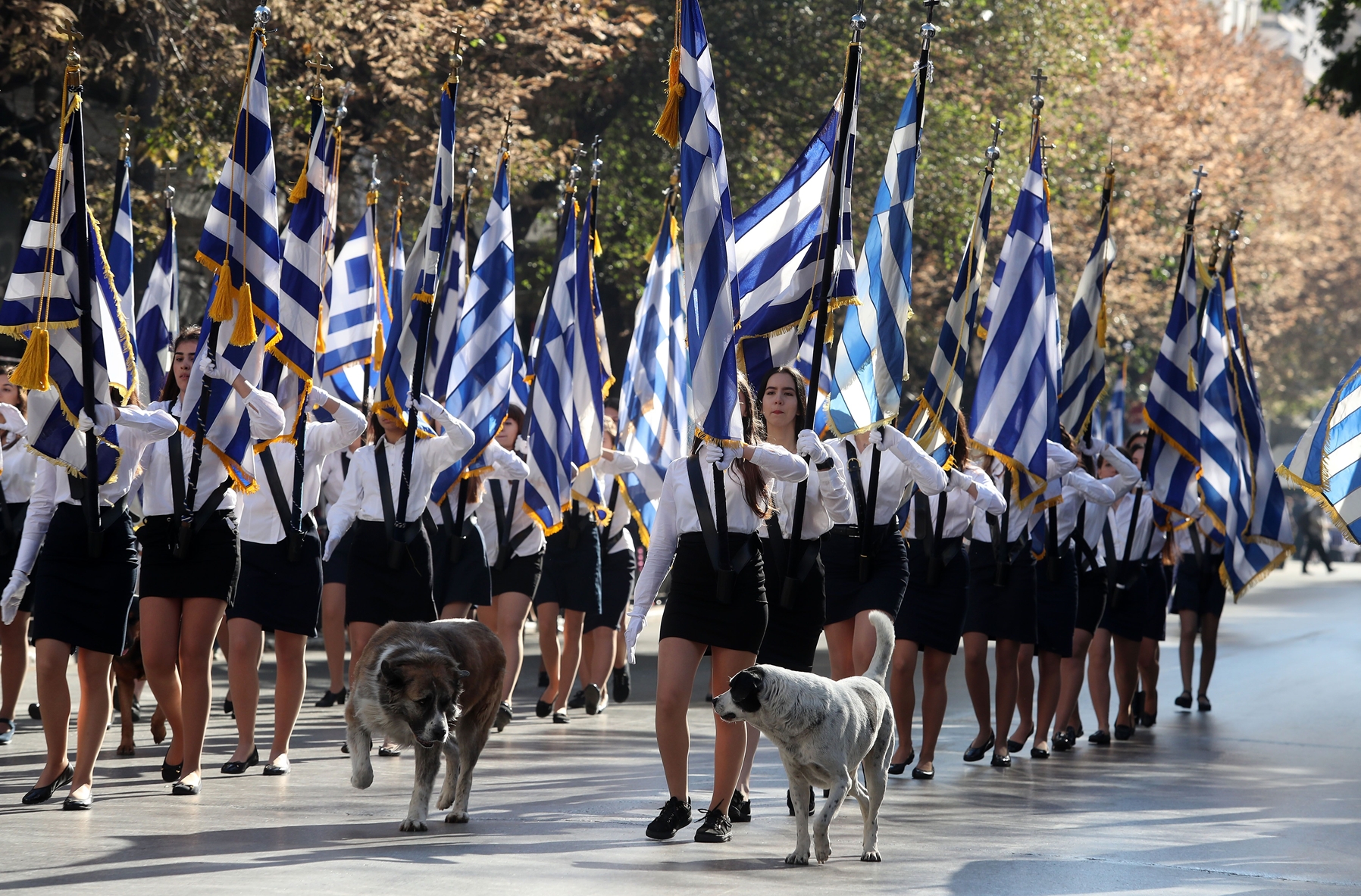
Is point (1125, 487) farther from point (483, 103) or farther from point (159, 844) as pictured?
point (483, 103)

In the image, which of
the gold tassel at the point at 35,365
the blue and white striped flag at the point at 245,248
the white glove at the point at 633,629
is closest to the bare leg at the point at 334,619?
the blue and white striped flag at the point at 245,248

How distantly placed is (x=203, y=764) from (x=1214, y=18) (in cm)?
4237

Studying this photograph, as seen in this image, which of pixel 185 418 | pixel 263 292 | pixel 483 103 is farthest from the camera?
pixel 483 103

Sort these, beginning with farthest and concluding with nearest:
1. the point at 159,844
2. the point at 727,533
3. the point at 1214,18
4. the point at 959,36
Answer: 1. the point at 1214,18
2. the point at 959,36
3. the point at 727,533
4. the point at 159,844

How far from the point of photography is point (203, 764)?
8820 mm

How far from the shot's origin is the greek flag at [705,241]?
7277 millimetres

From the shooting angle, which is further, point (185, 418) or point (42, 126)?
point (42, 126)

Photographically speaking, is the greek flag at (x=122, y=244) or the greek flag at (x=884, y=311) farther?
the greek flag at (x=122, y=244)

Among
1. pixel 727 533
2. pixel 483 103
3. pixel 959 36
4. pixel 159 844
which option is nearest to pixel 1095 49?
pixel 959 36

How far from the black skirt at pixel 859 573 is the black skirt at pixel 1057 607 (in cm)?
251

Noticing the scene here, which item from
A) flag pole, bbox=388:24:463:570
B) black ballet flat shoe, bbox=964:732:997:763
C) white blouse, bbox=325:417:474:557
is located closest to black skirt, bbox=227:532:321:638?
flag pole, bbox=388:24:463:570

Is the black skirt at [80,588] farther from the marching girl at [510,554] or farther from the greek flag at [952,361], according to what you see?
the greek flag at [952,361]

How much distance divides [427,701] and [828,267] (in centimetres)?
291

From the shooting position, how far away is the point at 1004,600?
10336 millimetres
